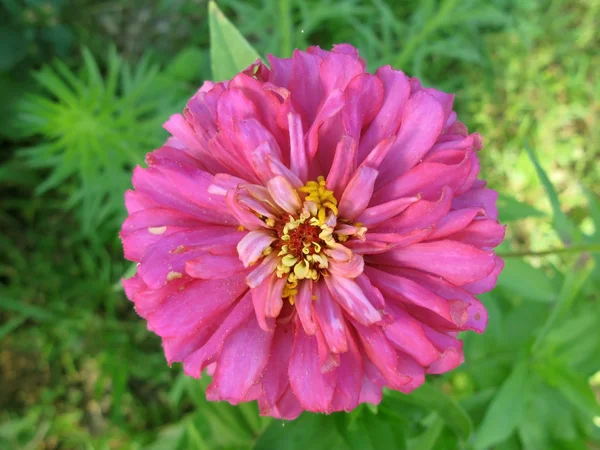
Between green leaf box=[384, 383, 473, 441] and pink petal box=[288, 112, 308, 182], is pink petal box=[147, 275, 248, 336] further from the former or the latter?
green leaf box=[384, 383, 473, 441]

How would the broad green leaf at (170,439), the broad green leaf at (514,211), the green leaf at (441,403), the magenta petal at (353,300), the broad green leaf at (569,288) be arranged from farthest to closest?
the broad green leaf at (170,439), the broad green leaf at (514,211), the broad green leaf at (569,288), the green leaf at (441,403), the magenta petal at (353,300)

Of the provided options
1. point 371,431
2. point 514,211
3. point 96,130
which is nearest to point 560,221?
point 514,211

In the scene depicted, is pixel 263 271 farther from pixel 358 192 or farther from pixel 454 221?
pixel 454 221

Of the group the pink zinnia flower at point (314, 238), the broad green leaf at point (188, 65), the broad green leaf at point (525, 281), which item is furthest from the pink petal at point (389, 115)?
the broad green leaf at point (188, 65)


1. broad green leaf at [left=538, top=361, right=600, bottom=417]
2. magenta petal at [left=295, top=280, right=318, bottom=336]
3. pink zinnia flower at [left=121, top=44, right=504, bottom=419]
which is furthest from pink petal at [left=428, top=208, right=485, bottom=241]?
broad green leaf at [left=538, top=361, right=600, bottom=417]

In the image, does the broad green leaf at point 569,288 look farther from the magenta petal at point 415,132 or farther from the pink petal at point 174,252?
the pink petal at point 174,252
